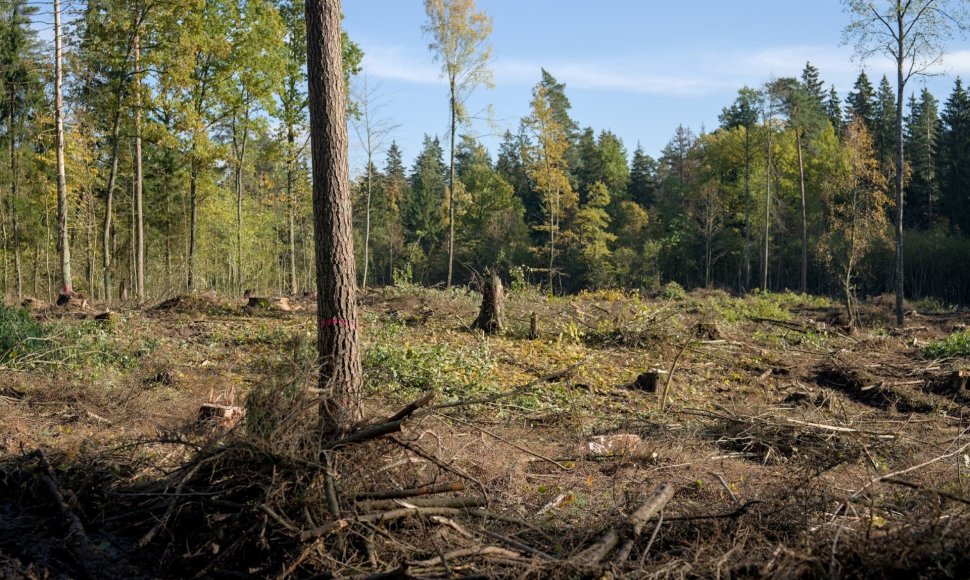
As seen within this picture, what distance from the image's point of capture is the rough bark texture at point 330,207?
20.5 feet

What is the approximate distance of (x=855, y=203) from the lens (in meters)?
34.1

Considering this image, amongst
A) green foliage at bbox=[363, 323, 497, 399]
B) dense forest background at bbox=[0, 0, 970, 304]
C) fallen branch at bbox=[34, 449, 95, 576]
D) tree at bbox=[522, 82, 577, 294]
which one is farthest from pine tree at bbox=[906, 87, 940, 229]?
fallen branch at bbox=[34, 449, 95, 576]

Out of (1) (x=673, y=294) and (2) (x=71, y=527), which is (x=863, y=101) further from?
(2) (x=71, y=527)

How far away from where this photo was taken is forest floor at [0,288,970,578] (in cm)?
459

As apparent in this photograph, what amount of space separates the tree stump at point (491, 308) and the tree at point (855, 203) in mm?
21934

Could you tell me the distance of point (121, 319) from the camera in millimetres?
13633

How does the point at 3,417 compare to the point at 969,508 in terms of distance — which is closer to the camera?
the point at 969,508

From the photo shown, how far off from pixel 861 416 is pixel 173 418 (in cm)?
841

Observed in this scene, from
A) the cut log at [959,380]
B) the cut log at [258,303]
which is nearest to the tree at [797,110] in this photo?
the cut log at [959,380]

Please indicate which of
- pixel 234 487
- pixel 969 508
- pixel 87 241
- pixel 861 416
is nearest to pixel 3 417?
pixel 234 487

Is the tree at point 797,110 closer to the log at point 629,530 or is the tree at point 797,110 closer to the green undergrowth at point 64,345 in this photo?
the green undergrowth at point 64,345

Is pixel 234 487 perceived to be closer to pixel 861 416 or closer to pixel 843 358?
pixel 861 416

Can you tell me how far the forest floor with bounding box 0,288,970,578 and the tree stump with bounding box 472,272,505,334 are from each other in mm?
293

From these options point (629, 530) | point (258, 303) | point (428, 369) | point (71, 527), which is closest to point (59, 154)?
point (258, 303)
